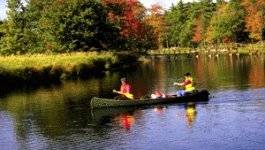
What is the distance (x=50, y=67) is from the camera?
59.2 m

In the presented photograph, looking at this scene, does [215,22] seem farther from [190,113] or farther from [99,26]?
[190,113]

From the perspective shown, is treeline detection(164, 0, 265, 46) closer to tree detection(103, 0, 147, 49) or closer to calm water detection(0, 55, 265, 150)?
tree detection(103, 0, 147, 49)

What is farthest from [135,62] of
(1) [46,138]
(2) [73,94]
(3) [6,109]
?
(1) [46,138]

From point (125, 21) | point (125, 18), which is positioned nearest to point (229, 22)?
point (125, 21)

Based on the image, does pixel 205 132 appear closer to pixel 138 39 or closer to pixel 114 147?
pixel 114 147

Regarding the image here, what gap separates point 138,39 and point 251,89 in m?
57.3

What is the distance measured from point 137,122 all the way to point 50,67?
1206 inches

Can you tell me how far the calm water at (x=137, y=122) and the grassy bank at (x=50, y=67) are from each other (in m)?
8.64

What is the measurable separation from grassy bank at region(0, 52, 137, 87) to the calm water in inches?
340

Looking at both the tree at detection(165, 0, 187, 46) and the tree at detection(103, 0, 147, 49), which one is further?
the tree at detection(165, 0, 187, 46)

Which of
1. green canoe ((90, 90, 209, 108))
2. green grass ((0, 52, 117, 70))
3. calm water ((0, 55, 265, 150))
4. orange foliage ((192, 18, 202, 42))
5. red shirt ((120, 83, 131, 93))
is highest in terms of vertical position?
orange foliage ((192, 18, 202, 42))

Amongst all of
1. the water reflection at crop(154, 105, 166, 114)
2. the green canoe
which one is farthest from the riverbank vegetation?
the water reflection at crop(154, 105, 166, 114)

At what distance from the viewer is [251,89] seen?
4109 cm

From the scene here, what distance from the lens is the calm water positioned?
24812 mm
